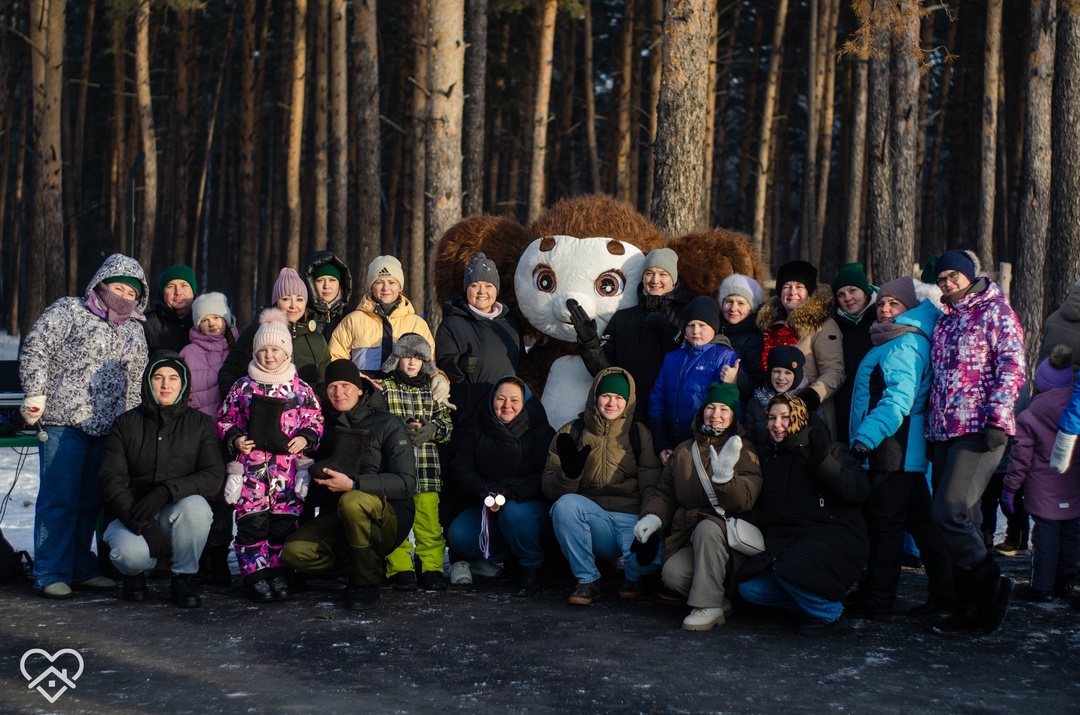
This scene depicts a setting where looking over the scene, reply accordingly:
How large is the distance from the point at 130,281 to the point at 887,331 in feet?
13.3

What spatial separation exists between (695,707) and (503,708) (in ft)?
2.31

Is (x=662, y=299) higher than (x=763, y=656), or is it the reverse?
(x=662, y=299)

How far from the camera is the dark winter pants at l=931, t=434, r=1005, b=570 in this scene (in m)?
5.30

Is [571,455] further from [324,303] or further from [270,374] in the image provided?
[324,303]

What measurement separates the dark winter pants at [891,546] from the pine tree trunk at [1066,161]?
6.02m

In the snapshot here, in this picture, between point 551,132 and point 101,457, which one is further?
point 551,132

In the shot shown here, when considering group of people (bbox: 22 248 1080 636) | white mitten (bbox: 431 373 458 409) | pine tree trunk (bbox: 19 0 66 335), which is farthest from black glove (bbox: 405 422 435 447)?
pine tree trunk (bbox: 19 0 66 335)

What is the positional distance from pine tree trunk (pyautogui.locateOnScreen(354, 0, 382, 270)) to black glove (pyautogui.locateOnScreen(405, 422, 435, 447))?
27.6 ft

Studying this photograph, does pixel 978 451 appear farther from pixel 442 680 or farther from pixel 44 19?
pixel 44 19

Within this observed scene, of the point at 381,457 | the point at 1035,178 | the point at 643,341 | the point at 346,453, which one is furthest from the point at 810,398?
the point at 1035,178

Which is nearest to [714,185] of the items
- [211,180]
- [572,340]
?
[211,180]

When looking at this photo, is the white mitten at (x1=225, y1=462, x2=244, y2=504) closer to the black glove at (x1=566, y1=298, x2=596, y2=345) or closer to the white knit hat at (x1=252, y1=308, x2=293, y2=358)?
the white knit hat at (x1=252, y1=308, x2=293, y2=358)

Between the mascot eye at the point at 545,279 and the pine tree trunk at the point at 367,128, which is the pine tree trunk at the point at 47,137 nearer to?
the pine tree trunk at the point at 367,128

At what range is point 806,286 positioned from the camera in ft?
20.9
